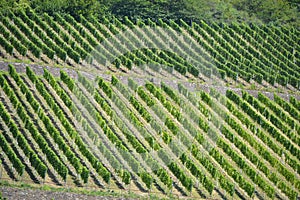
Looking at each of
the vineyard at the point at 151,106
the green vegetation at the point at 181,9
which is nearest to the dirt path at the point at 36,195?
the vineyard at the point at 151,106

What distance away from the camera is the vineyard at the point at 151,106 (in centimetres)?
7469

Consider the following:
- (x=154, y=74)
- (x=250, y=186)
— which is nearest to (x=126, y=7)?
(x=154, y=74)

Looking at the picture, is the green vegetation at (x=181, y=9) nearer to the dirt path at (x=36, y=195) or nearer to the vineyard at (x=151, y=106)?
the vineyard at (x=151, y=106)

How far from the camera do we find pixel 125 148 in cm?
7662

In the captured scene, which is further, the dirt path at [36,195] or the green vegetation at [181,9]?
the green vegetation at [181,9]

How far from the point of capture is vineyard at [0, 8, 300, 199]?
74.7 metres

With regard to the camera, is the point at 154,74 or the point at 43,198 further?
the point at 154,74

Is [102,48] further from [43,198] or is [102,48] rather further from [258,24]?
[43,198]

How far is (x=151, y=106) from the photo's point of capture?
8219 cm

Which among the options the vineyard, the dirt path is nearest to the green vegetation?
the vineyard

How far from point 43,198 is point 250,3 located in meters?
37.0

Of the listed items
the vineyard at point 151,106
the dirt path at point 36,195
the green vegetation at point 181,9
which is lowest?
the dirt path at point 36,195

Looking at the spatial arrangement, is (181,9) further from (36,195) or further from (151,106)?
(36,195)

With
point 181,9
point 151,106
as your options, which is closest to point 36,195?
point 151,106
